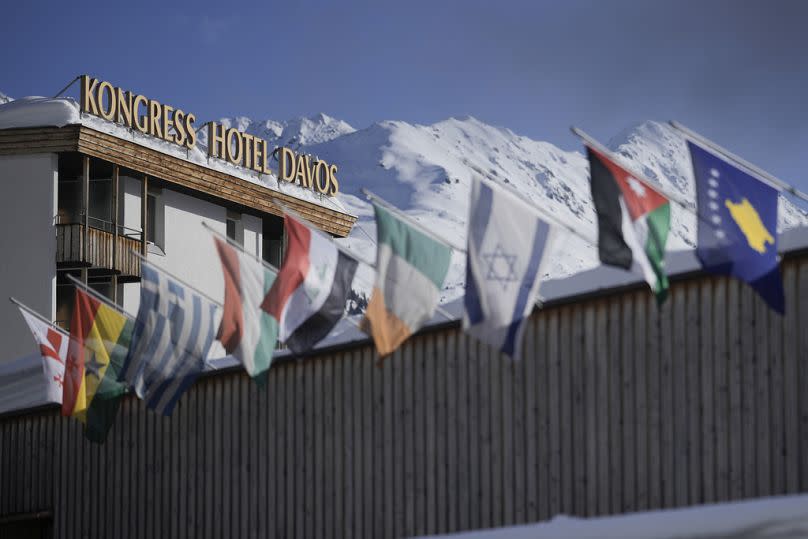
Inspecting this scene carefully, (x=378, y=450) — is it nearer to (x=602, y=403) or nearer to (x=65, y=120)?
(x=602, y=403)

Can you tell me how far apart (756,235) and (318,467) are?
789 cm

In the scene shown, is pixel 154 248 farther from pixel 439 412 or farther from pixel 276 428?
pixel 439 412

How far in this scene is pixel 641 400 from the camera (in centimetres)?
1584

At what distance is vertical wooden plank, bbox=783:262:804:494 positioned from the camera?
1460 centimetres

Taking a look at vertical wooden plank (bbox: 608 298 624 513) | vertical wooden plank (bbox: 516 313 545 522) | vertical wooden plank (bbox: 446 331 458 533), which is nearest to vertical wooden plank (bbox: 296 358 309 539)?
vertical wooden plank (bbox: 446 331 458 533)

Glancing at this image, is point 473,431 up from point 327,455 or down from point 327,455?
up

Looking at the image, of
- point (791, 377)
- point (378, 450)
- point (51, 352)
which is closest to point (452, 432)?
point (378, 450)

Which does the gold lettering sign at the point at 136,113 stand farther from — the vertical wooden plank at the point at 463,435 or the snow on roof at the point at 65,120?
the vertical wooden plank at the point at 463,435

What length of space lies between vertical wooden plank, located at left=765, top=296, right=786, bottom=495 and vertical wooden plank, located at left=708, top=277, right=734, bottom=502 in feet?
1.66

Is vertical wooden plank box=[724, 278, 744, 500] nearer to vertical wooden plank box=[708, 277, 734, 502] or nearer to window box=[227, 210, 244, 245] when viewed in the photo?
vertical wooden plank box=[708, 277, 734, 502]

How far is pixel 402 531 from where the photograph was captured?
18.0 m

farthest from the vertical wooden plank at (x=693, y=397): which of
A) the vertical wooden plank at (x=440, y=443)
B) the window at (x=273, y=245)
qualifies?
the window at (x=273, y=245)

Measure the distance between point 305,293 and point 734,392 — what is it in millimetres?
5421

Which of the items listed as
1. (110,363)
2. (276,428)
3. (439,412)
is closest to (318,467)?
(276,428)
